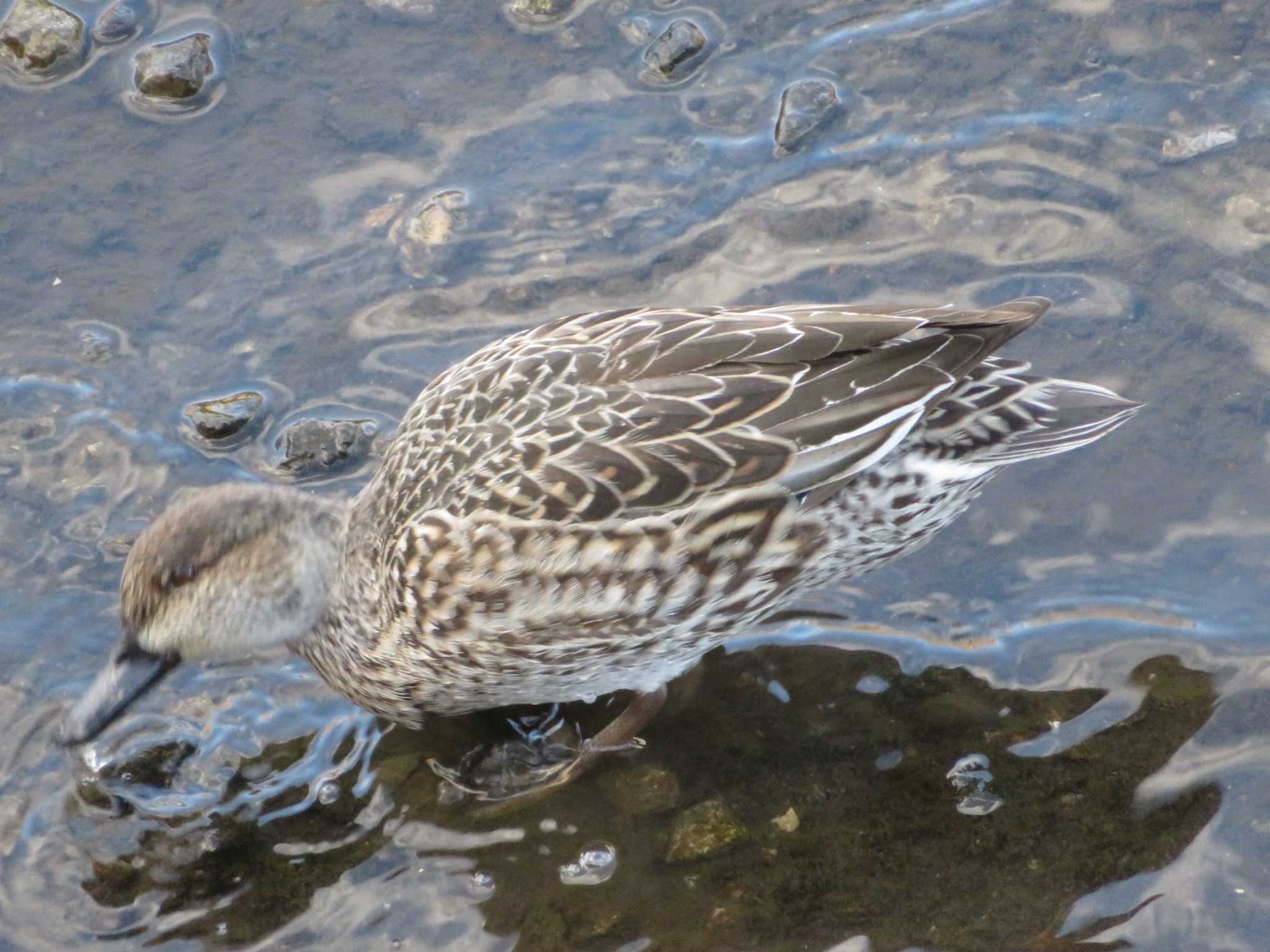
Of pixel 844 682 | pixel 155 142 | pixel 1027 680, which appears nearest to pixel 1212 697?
pixel 1027 680

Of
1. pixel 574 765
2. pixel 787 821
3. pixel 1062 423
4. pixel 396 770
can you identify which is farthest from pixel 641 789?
pixel 1062 423

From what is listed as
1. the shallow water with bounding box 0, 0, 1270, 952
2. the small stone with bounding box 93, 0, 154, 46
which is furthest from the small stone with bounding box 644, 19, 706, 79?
the small stone with bounding box 93, 0, 154, 46

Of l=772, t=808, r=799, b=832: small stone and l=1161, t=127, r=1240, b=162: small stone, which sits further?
l=1161, t=127, r=1240, b=162: small stone

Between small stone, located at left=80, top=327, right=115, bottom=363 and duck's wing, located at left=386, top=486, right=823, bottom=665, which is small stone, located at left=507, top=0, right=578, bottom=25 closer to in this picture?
small stone, located at left=80, top=327, right=115, bottom=363

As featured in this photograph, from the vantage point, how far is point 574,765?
4.59 m

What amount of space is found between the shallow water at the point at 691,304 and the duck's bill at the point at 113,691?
24 cm

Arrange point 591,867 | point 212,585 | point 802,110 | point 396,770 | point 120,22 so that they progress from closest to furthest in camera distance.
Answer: point 591,867, point 212,585, point 396,770, point 802,110, point 120,22

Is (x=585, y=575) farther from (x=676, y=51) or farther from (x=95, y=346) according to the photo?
(x=676, y=51)

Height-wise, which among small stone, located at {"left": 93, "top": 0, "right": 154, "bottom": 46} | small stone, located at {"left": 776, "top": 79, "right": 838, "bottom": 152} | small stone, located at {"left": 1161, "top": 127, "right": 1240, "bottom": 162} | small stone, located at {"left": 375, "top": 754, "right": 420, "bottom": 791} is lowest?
small stone, located at {"left": 375, "top": 754, "right": 420, "bottom": 791}

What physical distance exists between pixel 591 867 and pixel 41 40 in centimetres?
424

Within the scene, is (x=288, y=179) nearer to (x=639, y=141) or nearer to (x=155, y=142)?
(x=155, y=142)

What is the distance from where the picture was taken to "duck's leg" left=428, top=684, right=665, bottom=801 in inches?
179

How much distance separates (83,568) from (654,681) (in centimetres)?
199

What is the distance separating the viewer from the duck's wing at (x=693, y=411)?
13.3 feet
